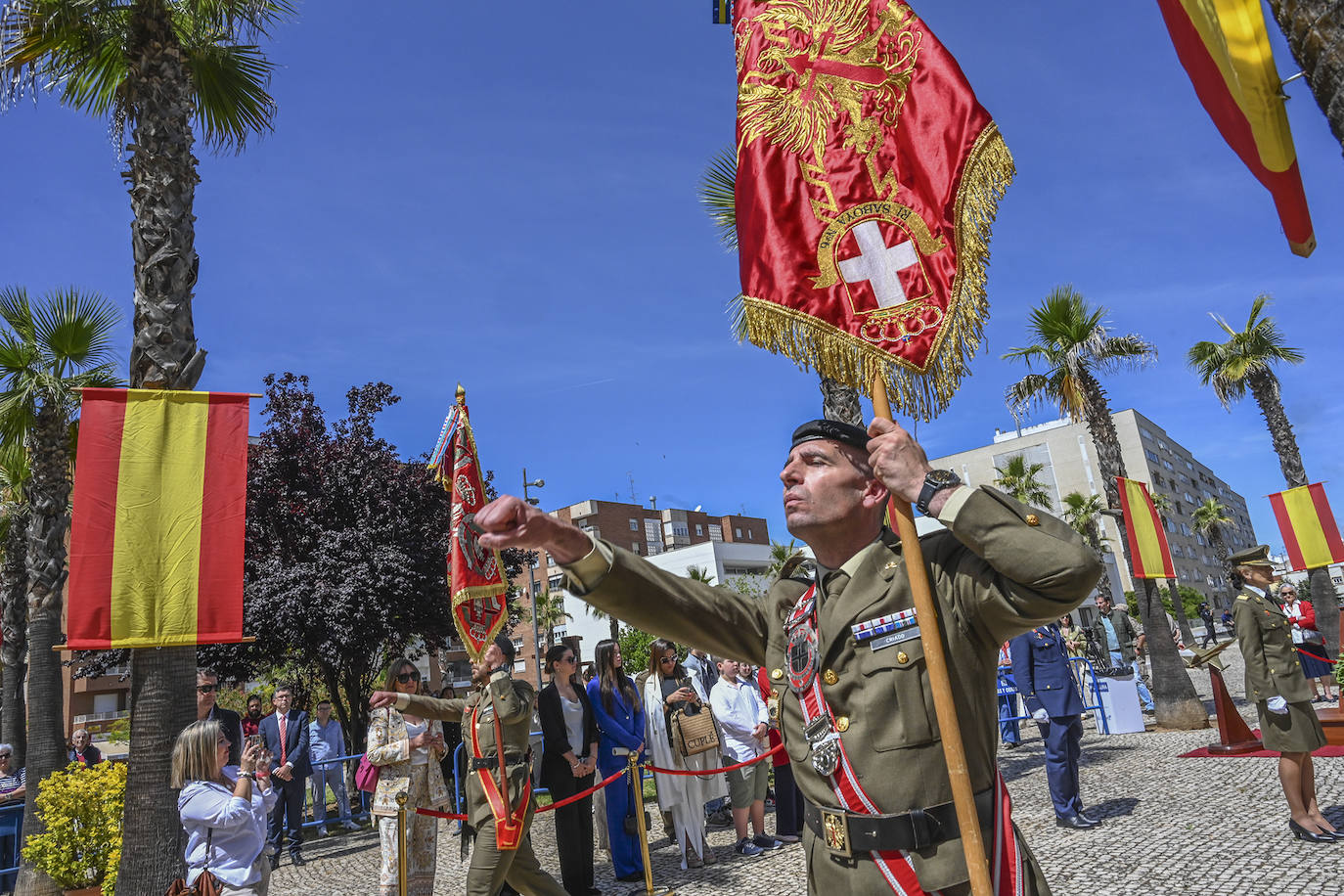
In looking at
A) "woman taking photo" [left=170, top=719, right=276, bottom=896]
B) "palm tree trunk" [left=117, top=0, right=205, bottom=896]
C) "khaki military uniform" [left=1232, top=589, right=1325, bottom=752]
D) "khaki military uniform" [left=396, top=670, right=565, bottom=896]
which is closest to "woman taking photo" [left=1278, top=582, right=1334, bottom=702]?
"khaki military uniform" [left=1232, top=589, right=1325, bottom=752]

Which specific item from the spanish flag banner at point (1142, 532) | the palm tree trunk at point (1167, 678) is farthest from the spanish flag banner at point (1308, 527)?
the spanish flag banner at point (1142, 532)

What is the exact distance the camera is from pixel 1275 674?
686 cm

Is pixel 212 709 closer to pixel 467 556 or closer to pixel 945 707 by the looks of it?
pixel 467 556

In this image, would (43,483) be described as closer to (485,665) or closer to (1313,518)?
(485,665)

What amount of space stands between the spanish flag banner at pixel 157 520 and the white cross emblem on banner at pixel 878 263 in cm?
528

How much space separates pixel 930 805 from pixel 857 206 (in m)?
2.16

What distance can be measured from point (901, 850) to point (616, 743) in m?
6.30

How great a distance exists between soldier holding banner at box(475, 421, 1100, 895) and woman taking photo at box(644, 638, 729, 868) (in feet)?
20.1

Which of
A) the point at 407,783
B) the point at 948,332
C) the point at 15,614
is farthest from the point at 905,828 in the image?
the point at 15,614

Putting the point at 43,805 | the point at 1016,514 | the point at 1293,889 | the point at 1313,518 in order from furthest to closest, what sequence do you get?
the point at 1313,518 → the point at 43,805 → the point at 1293,889 → the point at 1016,514

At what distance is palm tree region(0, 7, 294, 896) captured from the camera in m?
6.61

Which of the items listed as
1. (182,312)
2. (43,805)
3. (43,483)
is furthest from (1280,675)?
(43,483)

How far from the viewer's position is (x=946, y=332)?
3.11 metres

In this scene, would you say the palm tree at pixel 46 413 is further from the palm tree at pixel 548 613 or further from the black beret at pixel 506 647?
the palm tree at pixel 548 613
